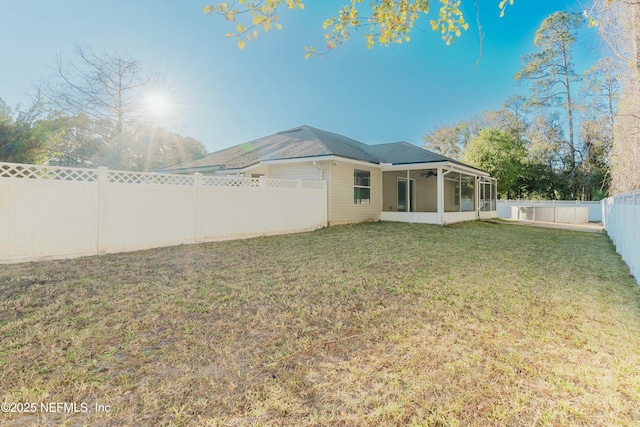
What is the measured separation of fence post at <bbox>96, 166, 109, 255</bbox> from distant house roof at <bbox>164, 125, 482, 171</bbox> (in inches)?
245

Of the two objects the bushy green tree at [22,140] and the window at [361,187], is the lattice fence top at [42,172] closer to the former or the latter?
the bushy green tree at [22,140]

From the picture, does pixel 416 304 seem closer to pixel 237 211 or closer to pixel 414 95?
pixel 237 211

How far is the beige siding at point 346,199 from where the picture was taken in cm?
1121

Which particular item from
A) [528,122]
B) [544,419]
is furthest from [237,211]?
[528,122]

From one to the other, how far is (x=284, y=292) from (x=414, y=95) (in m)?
20.7

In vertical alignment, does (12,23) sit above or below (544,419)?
above

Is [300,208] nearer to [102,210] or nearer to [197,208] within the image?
[197,208]

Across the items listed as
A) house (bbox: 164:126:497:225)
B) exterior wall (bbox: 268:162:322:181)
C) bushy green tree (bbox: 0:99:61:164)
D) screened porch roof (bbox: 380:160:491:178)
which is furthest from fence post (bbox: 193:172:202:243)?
bushy green tree (bbox: 0:99:61:164)

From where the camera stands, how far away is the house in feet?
37.1

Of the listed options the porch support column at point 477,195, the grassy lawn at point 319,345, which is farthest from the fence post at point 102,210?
the porch support column at point 477,195

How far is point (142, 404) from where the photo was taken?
5.87 ft

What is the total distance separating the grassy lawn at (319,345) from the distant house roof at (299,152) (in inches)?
287

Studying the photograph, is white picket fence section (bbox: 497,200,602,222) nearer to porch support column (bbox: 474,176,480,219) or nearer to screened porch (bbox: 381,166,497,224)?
screened porch (bbox: 381,166,497,224)

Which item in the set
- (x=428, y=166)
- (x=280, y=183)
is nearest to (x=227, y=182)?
(x=280, y=183)
